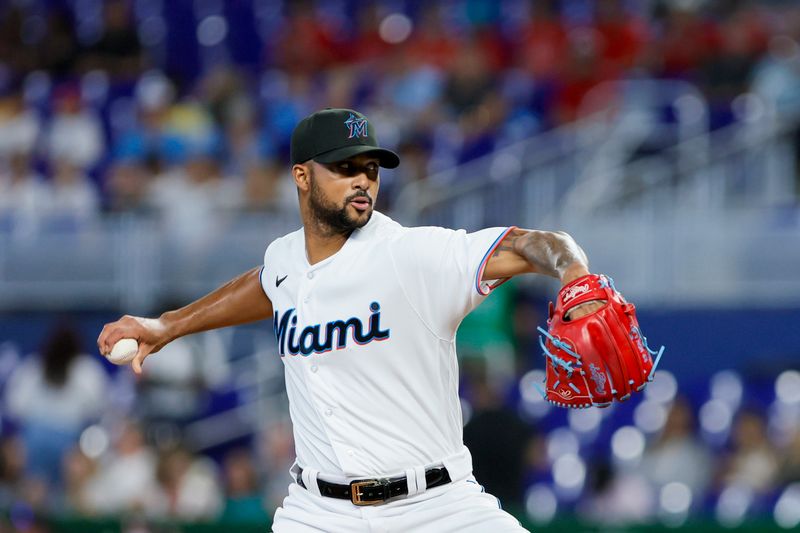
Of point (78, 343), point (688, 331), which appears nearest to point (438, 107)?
point (688, 331)

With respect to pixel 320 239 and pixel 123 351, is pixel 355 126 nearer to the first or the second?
pixel 320 239

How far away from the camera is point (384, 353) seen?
13.2 ft

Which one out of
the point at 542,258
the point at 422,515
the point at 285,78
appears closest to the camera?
the point at 542,258

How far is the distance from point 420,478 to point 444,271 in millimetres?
648

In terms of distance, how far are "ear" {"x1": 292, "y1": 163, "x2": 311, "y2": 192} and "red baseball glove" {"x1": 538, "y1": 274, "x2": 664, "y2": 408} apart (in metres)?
1.06

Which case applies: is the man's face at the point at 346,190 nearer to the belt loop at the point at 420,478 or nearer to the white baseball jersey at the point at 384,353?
the white baseball jersey at the point at 384,353

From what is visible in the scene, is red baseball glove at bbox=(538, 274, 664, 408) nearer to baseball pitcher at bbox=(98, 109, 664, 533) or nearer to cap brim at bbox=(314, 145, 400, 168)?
baseball pitcher at bbox=(98, 109, 664, 533)

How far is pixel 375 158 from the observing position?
4184 millimetres

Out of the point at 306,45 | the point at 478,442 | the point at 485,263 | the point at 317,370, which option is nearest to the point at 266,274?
the point at 317,370

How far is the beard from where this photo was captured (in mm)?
4164

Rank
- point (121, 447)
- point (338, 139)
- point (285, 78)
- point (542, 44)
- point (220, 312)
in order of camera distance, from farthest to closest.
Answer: point (285, 78) → point (542, 44) → point (121, 447) → point (220, 312) → point (338, 139)

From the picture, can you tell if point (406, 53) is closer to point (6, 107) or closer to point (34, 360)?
point (6, 107)

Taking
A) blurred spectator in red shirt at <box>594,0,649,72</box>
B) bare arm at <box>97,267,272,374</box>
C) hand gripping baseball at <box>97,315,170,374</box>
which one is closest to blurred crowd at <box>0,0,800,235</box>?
blurred spectator in red shirt at <box>594,0,649,72</box>

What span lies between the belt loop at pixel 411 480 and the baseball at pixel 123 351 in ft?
3.48
